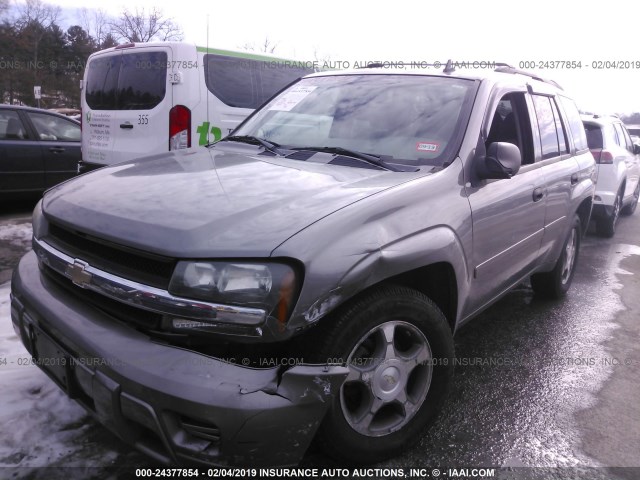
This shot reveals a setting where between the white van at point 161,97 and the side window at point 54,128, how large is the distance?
3.13 ft

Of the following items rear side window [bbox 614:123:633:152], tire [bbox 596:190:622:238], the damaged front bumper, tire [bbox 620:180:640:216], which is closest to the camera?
the damaged front bumper

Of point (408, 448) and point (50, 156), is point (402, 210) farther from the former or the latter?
point (50, 156)

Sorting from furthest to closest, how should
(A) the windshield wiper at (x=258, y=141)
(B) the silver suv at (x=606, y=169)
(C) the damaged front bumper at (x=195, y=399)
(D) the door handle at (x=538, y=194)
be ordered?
(B) the silver suv at (x=606, y=169) → (D) the door handle at (x=538, y=194) → (A) the windshield wiper at (x=258, y=141) → (C) the damaged front bumper at (x=195, y=399)

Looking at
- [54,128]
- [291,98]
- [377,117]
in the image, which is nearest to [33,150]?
[54,128]

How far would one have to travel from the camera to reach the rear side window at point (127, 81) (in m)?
5.90

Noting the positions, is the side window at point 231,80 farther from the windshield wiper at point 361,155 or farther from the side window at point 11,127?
the windshield wiper at point 361,155

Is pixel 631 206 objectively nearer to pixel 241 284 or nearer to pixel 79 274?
pixel 241 284

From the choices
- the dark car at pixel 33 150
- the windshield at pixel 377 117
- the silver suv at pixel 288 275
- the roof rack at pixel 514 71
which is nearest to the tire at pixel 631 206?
the roof rack at pixel 514 71

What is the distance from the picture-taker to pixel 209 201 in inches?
84.0

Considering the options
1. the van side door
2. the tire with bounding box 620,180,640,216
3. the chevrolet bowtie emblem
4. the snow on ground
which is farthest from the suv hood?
the tire with bounding box 620,180,640,216

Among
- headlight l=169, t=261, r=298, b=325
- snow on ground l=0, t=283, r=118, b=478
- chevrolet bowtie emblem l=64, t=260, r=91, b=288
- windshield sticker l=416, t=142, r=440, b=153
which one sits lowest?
snow on ground l=0, t=283, r=118, b=478

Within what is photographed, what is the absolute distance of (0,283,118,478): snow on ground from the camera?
2.26m

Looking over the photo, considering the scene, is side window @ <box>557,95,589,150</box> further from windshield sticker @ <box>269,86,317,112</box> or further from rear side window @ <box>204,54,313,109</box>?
rear side window @ <box>204,54,313,109</box>

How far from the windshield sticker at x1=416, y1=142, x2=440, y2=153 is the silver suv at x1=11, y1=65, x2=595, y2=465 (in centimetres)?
1
